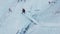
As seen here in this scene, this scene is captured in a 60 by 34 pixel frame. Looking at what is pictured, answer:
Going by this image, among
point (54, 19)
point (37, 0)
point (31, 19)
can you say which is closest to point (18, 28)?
point (31, 19)

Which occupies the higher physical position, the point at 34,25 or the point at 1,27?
the point at 1,27

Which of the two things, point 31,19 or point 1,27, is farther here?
point 31,19

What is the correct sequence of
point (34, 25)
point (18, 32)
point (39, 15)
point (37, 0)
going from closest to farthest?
point (18, 32) < point (34, 25) < point (39, 15) < point (37, 0)

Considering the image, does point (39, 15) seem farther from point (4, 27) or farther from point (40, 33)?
point (4, 27)

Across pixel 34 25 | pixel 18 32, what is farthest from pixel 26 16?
pixel 18 32

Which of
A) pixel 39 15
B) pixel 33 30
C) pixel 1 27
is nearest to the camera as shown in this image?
pixel 1 27

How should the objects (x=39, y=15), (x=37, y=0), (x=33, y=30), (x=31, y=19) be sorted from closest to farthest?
1. (x=33, y=30)
2. (x=31, y=19)
3. (x=39, y=15)
4. (x=37, y=0)

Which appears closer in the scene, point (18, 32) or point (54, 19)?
point (18, 32)

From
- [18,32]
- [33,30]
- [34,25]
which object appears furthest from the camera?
[34,25]

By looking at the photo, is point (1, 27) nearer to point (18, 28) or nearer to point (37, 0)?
point (18, 28)
